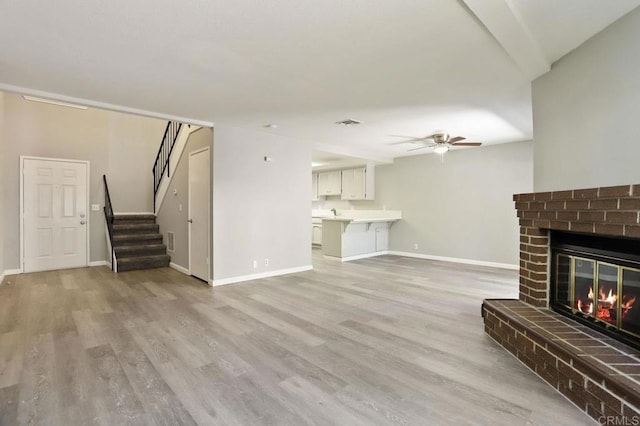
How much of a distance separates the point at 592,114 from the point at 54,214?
7967 mm

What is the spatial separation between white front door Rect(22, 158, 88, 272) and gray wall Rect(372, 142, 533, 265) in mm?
6704

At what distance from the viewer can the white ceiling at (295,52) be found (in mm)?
2021

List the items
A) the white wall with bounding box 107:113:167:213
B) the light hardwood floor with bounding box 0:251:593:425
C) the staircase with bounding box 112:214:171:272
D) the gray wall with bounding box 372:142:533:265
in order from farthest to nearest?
the white wall with bounding box 107:113:167:213 → the gray wall with bounding box 372:142:533:265 → the staircase with bounding box 112:214:171:272 → the light hardwood floor with bounding box 0:251:593:425

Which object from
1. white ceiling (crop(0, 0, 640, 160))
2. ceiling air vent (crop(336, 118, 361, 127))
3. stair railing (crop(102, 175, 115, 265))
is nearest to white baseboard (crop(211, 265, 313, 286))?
white ceiling (crop(0, 0, 640, 160))

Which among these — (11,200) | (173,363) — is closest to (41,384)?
(173,363)

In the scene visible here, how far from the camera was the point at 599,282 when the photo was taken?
2.44m

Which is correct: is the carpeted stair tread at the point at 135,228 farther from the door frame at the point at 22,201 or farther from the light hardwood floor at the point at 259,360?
the light hardwood floor at the point at 259,360

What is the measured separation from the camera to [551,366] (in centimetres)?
216

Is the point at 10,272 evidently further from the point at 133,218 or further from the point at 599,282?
the point at 599,282

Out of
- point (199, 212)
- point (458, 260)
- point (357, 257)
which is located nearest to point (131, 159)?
point (199, 212)

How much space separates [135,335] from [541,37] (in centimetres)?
424

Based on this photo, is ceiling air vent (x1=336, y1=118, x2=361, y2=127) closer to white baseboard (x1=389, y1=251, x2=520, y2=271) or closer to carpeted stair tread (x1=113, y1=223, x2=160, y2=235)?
white baseboard (x1=389, y1=251, x2=520, y2=271)
